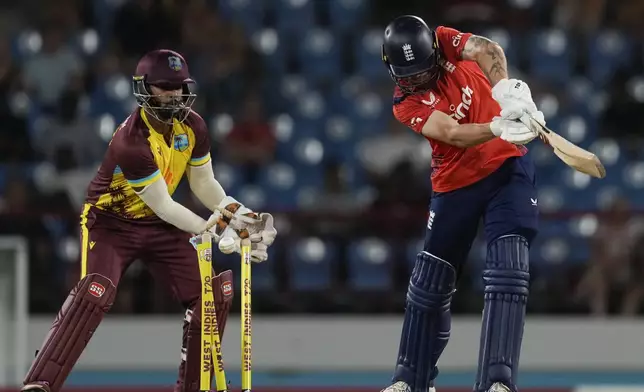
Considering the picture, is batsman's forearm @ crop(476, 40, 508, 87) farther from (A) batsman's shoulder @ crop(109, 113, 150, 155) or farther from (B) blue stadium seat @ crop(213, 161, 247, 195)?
(B) blue stadium seat @ crop(213, 161, 247, 195)

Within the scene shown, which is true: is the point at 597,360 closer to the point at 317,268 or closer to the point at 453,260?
the point at 317,268

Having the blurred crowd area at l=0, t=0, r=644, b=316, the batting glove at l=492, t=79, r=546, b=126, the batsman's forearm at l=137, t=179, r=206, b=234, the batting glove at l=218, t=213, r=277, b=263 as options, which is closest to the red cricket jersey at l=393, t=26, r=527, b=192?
the batting glove at l=492, t=79, r=546, b=126

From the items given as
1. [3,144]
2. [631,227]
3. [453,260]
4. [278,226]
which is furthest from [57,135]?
[453,260]

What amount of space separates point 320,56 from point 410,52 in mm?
6706

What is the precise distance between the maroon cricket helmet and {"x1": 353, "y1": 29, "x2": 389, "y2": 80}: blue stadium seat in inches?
249

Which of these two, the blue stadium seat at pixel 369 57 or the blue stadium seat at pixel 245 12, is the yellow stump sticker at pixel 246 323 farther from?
the blue stadium seat at pixel 245 12

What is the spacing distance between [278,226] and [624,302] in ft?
9.71

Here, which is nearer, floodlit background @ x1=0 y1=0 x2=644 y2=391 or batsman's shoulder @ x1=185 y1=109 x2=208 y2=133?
batsman's shoulder @ x1=185 y1=109 x2=208 y2=133

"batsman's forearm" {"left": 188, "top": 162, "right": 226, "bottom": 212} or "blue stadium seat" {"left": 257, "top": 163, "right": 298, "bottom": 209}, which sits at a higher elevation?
"blue stadium seat" {"left": 257, "top": 163, "right": 298, "bottom": 209}

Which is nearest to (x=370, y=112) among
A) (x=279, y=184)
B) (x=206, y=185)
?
(x=279, y=184)

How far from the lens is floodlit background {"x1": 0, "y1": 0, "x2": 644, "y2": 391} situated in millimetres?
10797

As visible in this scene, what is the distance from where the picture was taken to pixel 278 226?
1073 cm

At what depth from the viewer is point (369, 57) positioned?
13.0 metres

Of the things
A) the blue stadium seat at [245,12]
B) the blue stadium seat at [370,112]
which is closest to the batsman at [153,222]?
the blue stadium seat at [370,112]
